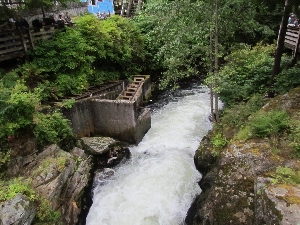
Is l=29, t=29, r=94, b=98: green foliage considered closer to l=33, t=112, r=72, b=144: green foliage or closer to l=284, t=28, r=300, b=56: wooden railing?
l=33, t=112, r=72, b=144: green foliage

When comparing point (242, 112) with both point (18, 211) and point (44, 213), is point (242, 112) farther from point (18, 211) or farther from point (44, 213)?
point (18, 211)

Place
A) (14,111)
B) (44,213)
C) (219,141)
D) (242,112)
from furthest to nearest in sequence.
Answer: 1. (242,112)
2. (219,141)
3. (14,111)
4. (44,213)

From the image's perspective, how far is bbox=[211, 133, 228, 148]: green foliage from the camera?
1000cm

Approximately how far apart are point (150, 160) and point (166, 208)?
294 centimetres

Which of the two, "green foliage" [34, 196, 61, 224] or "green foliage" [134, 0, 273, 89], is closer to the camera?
"green foliage" [34, 196, 61, 224]

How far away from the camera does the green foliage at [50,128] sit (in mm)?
9180

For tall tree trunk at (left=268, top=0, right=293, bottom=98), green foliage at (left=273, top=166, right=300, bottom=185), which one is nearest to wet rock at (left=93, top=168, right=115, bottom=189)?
green foliage at (left=273, top=166, right=300, bottom=185)

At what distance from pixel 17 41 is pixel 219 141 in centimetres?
1070

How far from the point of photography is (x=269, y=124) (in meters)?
8.65

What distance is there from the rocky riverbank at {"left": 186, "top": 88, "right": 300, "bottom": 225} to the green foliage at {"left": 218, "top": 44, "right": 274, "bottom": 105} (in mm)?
3418

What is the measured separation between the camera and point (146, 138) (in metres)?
13.6

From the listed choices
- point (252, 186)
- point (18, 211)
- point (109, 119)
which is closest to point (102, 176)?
point (109, 119)

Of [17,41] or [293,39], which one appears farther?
[293,39]

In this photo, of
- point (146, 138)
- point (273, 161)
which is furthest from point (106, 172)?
point (273, 161)
